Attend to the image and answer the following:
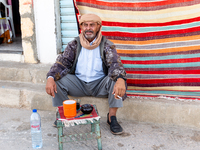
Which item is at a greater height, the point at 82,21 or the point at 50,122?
the point at 82,21

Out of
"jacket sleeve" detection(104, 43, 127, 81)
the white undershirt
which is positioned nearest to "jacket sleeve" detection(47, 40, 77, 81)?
the white undershirt

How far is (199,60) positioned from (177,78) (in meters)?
0.36

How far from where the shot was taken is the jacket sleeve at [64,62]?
2.70 metres

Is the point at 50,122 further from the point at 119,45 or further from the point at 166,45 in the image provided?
the point at 166,45

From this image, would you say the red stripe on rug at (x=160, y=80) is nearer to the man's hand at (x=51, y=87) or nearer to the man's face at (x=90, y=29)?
the man's face at (x=90, y=29)

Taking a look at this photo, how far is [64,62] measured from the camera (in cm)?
279

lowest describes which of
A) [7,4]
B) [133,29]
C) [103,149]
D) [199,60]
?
[103,149]

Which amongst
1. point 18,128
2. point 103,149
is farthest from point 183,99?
point 18,128

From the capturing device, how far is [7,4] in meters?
6.96

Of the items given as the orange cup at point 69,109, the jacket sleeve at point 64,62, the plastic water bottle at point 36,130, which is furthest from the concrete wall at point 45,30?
the orange cup at point 69,109

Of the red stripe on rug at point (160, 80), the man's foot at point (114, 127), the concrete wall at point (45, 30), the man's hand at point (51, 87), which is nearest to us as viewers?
the man's hand at point (51, 87)

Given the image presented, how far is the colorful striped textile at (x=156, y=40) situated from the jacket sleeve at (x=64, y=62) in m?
0.57

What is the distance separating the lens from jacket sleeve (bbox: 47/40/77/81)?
2.70 meters

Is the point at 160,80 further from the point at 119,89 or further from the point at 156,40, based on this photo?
the point at 119,89
